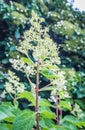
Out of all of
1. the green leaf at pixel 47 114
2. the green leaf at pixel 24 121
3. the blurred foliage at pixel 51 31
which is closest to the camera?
the green leaf at pixel 24 121

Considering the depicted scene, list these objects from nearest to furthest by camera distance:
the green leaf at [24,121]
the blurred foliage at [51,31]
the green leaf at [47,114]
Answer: the green leaf at [24,121] → the green leaf at [47,114] → the blurred foliage at [51,31]

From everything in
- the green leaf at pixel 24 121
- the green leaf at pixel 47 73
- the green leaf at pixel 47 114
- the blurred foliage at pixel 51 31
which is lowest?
the green leaf at pixel 24 121

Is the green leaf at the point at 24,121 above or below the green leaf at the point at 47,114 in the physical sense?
below

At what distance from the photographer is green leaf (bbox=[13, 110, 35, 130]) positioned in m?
1.31

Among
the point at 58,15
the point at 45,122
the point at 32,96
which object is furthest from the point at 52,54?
the point at 58,15

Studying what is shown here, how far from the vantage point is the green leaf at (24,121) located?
4.29ft

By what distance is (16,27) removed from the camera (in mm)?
5297

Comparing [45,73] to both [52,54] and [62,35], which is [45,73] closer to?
[52,54]

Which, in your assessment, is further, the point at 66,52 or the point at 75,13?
the point at 75,13

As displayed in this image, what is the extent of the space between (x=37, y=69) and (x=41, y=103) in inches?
8.1

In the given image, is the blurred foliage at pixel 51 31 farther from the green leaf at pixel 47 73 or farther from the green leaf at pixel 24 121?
the green leaf at pixel 24 121

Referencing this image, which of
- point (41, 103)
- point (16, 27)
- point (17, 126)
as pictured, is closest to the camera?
point (17, 126)

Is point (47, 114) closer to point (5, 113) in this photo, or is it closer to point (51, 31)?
point (5, 113)

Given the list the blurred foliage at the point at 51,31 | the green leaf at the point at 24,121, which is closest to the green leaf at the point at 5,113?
the green leaf at the point at 24,121
